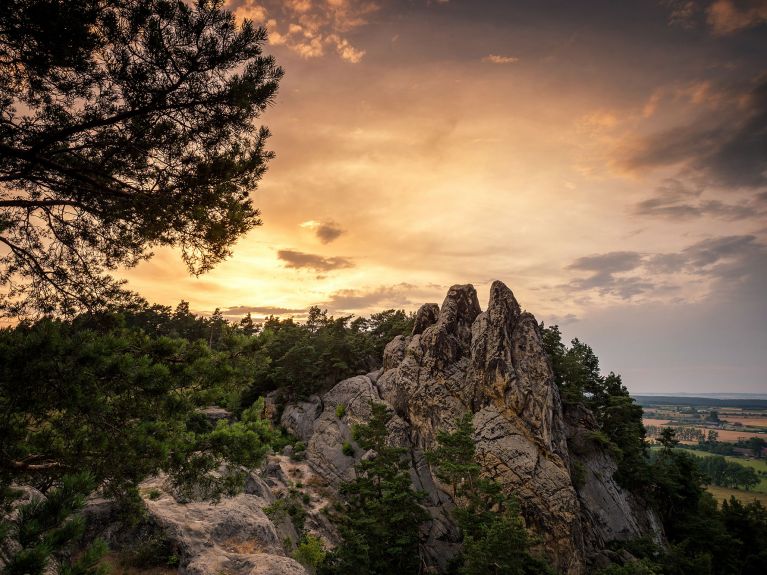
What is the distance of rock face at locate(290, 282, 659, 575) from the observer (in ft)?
88.4

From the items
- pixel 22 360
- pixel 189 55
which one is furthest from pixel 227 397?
pixel 189 55

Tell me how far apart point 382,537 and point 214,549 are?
12902 mm

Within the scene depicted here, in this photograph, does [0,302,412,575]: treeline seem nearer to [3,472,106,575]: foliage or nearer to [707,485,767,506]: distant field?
[3,472,106,575]: foliage

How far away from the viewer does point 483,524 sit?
2105 cm

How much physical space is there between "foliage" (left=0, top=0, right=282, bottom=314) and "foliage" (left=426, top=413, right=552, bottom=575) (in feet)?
64.2

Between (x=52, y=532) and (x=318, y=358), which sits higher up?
(x=318, y=358)

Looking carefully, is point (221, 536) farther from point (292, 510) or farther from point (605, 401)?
point (605, 401)

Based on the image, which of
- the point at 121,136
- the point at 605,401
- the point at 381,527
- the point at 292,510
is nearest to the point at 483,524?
the point at 381,527

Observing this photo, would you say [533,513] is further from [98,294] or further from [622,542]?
[98,294]

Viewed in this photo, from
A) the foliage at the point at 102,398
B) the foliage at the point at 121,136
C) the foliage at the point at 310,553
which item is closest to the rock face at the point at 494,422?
the foliage at the point at 310,553

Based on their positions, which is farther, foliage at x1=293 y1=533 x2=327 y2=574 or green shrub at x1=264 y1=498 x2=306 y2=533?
green shrub at x1=264 y1=498 x2=306 y2=533

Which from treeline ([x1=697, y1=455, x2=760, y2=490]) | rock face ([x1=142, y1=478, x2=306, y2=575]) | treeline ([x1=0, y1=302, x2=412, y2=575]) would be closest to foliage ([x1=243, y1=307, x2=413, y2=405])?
rock face ([x1=142, y1=478, x2=306, y2=575])

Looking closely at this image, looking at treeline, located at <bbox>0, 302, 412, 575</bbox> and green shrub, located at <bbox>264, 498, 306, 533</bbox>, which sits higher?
treeline, located at <bbox>0, 302, 412, 575</bbox>

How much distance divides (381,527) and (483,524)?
5.92 m
